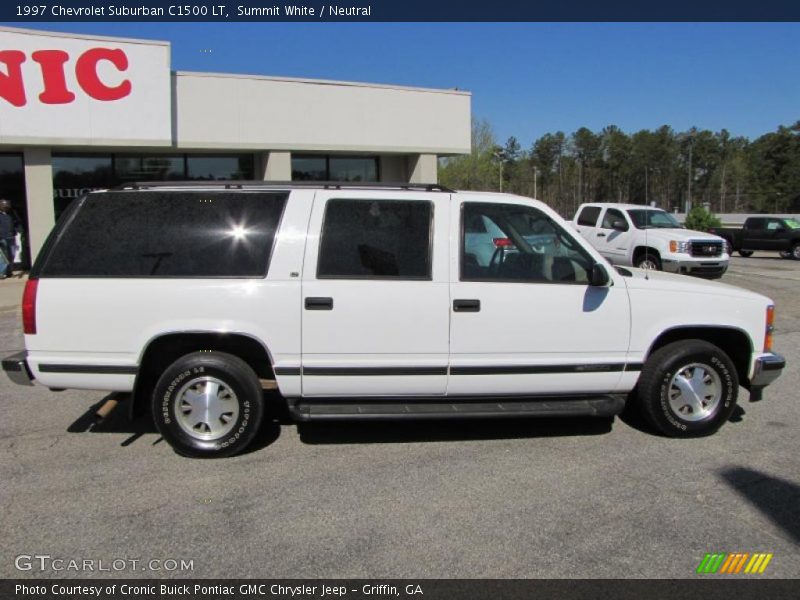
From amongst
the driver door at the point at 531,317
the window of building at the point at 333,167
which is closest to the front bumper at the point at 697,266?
the window of building at the point at 333,167

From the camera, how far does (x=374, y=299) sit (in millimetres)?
4371

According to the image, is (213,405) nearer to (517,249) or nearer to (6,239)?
(517,249)

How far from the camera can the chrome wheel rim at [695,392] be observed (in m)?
4.77

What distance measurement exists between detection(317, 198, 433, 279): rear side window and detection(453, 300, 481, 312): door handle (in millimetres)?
268

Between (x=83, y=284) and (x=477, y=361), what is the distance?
2707 mm

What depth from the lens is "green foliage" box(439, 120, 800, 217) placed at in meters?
84.0

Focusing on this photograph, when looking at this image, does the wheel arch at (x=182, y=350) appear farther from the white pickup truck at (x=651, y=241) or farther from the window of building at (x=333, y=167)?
the window of building at (x=333, y=167)

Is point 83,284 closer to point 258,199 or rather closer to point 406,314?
point 258,199

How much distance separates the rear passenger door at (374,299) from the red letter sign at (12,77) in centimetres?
1278

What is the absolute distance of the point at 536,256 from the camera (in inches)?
185

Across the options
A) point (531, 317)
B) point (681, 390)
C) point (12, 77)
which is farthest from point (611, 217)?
point (12, 77)

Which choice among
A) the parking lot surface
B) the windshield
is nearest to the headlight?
the windshield

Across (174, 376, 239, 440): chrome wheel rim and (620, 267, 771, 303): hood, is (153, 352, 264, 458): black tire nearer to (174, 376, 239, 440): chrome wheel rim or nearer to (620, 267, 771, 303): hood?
(174, 376, 239, 440): chrome wheel rim

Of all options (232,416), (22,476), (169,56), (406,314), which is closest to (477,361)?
(406,314)
